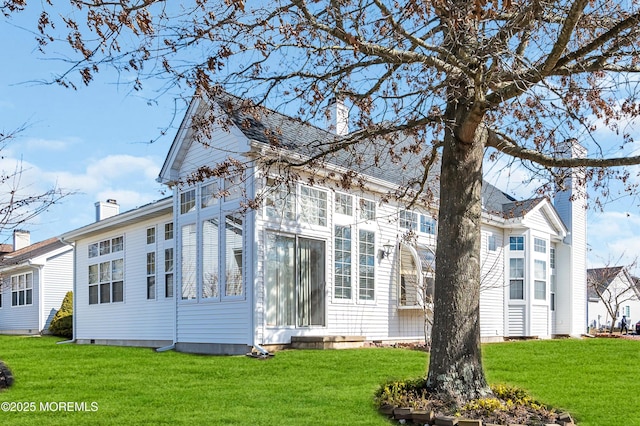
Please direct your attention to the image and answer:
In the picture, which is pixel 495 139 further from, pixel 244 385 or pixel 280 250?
pixel 280 250

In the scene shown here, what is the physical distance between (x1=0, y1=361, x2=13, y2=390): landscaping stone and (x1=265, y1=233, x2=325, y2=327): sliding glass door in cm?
492

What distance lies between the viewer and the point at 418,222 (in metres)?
17.7

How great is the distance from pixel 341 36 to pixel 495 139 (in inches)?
104

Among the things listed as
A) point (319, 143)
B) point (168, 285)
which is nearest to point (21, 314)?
point (168, 285)

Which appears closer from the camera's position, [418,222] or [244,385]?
[244,385]

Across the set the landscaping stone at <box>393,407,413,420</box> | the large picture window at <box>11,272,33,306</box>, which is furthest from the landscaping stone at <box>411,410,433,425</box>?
the large picture window at <box>11,272,33,306</box>

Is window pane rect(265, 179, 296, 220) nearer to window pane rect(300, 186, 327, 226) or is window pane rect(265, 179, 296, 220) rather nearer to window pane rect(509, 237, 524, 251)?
window pane rect(300, 186, 327, 226)

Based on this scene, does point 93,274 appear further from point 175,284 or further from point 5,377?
point 5,377

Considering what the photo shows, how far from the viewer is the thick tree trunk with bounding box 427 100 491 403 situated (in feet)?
23.0

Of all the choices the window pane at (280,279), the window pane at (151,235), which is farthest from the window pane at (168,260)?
the window pane at (280,279)

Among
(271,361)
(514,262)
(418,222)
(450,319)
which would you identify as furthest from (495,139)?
(514,262)

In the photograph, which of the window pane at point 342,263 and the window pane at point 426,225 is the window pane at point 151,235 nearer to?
the window pane at point 342,263

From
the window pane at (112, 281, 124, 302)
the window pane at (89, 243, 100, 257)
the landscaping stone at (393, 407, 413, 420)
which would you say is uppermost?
the window pane at (89, 243, 100, 257)

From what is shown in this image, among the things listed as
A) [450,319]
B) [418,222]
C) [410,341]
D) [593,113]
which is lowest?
[410,341]
